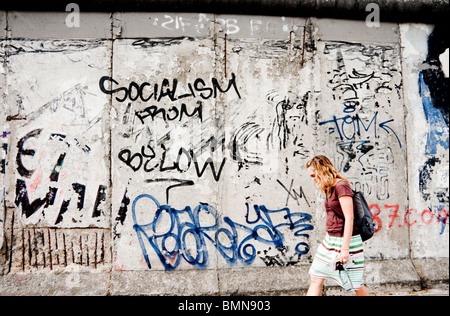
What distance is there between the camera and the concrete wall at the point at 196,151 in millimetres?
4816

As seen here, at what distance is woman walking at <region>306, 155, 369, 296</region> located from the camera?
349 centimetres

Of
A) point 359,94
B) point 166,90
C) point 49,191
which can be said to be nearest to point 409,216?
point 359,94

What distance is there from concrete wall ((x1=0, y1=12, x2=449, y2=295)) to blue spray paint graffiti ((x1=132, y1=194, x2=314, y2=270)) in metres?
0.02

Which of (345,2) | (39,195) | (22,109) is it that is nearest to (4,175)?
(39,195)

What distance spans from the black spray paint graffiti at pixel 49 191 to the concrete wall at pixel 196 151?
0.7 inches

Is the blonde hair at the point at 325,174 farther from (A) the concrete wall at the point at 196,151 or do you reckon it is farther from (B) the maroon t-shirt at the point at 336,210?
(A) the concrete wall at the point at 196,151

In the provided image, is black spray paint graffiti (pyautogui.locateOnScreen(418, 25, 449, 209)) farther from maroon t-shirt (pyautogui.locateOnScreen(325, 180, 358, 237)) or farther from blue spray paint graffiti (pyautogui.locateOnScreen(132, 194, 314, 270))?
maroon t-shirt (pyautogui.locateOnScreen(325, 180, 358, 237))

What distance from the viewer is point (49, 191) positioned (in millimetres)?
4836

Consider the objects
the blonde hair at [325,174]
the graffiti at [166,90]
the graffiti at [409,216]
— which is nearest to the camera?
the blonde hair at [325,174]

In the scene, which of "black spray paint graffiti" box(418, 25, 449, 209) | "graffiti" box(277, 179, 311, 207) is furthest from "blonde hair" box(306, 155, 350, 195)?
"black spray paint graffiti" box(418, 25, 449, 209)

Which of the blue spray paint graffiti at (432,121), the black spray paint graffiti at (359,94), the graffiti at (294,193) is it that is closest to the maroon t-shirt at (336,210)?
the graffiti at (294,193)

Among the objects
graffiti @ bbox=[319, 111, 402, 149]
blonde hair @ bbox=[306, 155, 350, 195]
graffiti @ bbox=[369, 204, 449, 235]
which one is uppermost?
graffiti @ bbox=[319, 111, 402, 149]

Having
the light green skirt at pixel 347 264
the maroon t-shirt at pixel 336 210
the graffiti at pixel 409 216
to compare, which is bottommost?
the light green skirt at pixel 347 264
